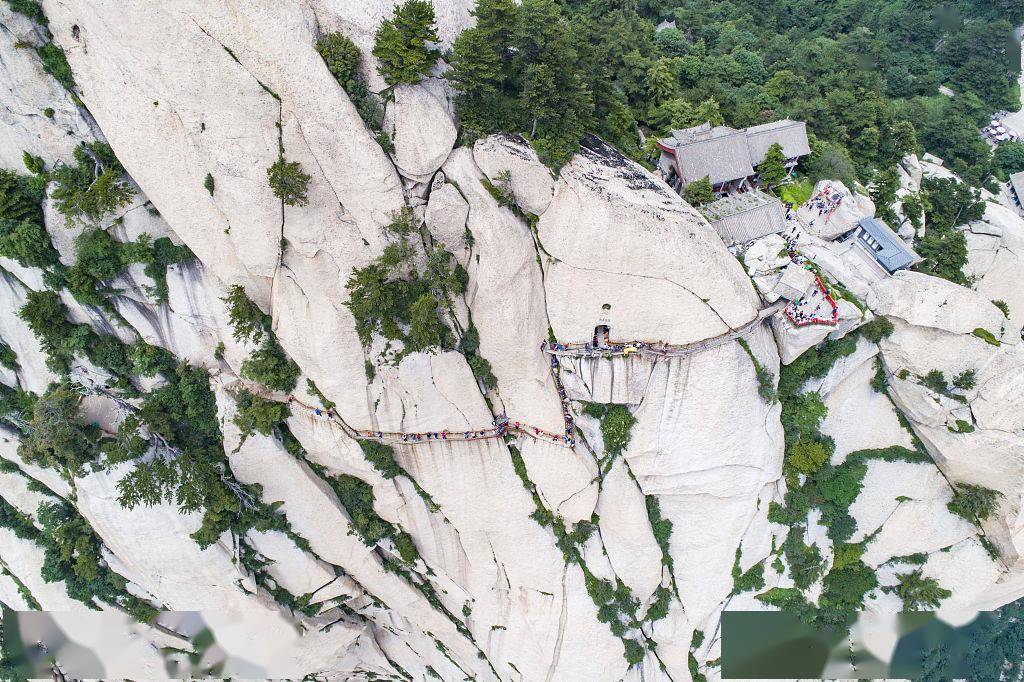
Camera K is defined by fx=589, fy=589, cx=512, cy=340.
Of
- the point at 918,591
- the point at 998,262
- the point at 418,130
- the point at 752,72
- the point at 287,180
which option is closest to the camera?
the point at 287,180

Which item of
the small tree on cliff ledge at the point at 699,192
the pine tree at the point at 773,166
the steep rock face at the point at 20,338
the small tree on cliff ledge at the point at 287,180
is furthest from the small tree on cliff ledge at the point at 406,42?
the steep rock face at the point at 20,338

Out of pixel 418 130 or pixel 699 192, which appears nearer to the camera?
pixel 418 130

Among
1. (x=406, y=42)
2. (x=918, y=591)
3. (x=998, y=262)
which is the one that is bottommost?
(x=918, y=591)

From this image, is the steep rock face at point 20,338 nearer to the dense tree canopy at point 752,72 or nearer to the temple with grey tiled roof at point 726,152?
the dense tree canopy at point 752,72

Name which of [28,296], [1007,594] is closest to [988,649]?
[1007,594]

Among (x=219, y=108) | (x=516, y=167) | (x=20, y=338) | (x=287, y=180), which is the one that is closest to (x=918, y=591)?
(x=516, y=167)

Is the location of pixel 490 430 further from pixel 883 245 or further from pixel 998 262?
pixel 998 262

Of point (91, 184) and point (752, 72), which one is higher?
point (91, 184)

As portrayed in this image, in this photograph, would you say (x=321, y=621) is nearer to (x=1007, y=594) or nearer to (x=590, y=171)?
(x=590, y=171)
